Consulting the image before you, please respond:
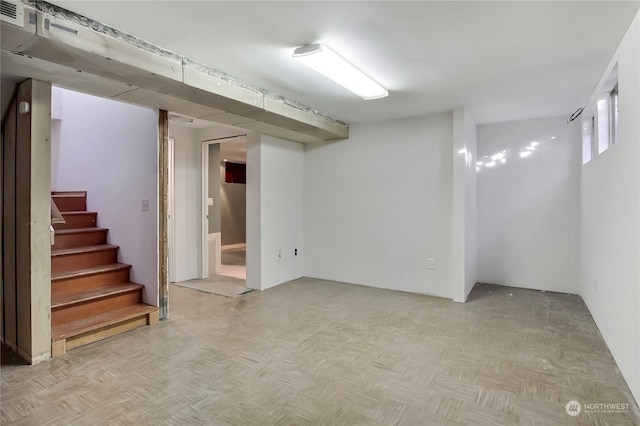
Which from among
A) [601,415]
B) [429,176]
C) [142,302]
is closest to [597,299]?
[601,415]

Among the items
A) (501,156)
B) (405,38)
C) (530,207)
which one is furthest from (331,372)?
(501,156)

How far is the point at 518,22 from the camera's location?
2221 millimetres

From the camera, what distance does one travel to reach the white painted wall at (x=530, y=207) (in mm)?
4727

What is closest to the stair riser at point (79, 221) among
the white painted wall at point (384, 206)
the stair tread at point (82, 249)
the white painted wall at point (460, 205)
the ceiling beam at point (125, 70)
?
the stair tread at point (82, 249)

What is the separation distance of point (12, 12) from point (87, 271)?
247 centimetres

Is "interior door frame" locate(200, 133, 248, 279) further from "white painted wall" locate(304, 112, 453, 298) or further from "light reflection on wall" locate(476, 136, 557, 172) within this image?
"light reflection on wall" locate(476, 136, 557, 172)

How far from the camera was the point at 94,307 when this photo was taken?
334 cm

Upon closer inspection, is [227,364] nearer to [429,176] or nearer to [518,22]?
[518,22]

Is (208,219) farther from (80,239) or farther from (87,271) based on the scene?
(87,271)

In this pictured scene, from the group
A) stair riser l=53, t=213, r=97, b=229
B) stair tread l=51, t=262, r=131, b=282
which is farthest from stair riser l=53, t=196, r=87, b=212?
stair tread l=51, t=262, r=131, b=282

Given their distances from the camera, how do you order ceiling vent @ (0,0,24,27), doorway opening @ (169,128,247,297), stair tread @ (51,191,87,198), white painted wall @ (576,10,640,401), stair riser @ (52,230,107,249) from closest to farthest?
ceiling vent @ (0,0,24,27), white painted wall @ (576,10,640,401), stair riser @ (52,230,107,249), stair tread @ (51,191,87,198), doorway opening @ (169,128,247,297)

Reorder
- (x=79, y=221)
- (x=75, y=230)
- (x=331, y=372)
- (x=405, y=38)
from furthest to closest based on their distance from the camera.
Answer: (x=79, y=221) → (x=75, y=230) → (x=331, y=372) → (x=405, y=38)

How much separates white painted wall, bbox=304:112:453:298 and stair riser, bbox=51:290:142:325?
108 inches

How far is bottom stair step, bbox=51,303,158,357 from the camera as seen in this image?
2857 millimetres
